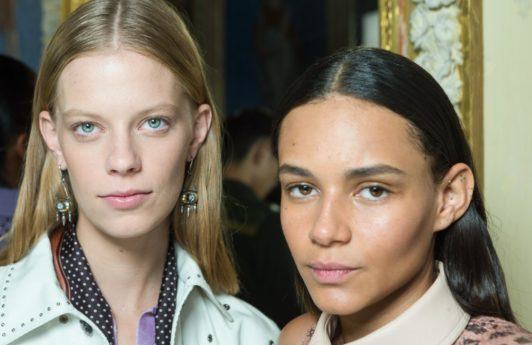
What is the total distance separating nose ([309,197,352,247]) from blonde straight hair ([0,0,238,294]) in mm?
902

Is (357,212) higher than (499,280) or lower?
higher

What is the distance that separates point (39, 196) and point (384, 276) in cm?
140

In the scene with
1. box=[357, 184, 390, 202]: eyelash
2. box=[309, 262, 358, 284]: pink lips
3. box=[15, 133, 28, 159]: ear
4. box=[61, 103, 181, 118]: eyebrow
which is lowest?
box=[309, 262, 358, 284]: pink lips

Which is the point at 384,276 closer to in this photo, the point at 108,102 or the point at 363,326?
the point at 363,326

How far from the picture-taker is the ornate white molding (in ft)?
11.8

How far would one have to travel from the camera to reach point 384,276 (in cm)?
257

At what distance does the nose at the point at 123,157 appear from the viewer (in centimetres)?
295

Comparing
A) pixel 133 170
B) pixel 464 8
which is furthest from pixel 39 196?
pixel 464 8

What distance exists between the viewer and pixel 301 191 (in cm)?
268

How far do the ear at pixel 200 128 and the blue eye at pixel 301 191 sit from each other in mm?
747

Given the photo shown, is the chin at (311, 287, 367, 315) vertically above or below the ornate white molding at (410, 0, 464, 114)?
below

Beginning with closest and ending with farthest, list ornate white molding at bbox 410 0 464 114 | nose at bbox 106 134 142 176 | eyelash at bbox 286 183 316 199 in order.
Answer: eyelash at bbox 286 183 316 199, nose at bbox 106 134 142 176, ornate white molding at bbox 410 0 464 114

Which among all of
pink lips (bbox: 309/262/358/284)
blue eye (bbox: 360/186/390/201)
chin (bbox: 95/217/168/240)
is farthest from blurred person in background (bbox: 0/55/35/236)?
blue eye (bbox: 360/186/390/201)

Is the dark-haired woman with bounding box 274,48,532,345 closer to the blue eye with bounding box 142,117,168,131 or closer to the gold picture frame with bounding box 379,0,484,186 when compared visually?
the blue eye with bounding box 142,117,168,131
